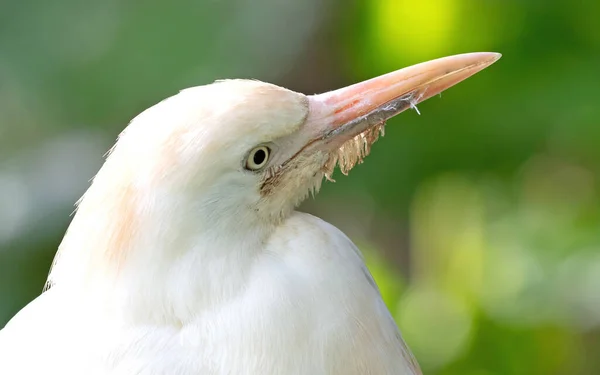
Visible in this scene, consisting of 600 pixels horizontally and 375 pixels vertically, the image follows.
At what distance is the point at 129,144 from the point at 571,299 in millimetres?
832

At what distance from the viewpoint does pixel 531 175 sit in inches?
54.7

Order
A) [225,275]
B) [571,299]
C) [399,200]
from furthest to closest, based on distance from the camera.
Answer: [399,200]
[571,299]
[225,275]

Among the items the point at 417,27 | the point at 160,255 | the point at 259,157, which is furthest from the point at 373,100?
the point at 417,27

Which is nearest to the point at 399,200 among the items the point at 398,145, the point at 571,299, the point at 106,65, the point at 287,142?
the point at 398,145

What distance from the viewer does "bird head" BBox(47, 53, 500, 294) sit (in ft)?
1.89

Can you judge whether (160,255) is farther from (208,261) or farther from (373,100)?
(373,100)

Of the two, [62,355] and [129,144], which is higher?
[129,144]

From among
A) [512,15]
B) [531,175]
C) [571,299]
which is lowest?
[571,299]

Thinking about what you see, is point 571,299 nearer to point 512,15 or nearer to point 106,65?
point 512,15

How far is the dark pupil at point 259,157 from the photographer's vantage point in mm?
603

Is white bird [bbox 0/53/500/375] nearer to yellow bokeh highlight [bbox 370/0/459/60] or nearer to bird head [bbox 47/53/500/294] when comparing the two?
bird head [bbox 47/53/500/294]

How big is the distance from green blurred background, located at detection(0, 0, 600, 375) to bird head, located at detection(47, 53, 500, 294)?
0.58m

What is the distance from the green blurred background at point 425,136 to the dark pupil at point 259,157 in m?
0.62

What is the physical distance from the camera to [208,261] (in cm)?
59
